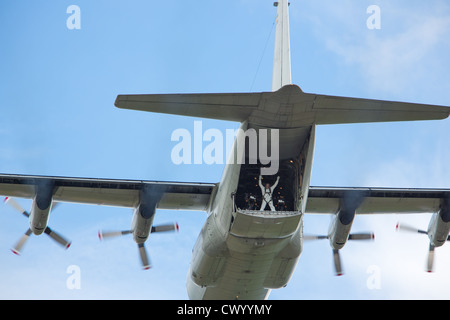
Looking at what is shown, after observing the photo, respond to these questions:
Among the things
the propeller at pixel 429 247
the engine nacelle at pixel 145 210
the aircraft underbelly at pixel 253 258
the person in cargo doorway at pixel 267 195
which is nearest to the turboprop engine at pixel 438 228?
the propeller at pixel 429 247

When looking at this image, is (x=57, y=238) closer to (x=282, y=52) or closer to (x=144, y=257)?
(x=144, y=257)

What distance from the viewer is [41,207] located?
19.2 m

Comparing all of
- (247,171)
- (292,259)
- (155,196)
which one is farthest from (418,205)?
(155,196)

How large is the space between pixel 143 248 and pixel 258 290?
186 inches

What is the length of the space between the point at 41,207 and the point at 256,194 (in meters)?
7.87

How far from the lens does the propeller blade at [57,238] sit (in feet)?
66.2

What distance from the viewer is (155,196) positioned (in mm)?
19906

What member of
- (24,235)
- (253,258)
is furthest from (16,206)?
(253,258)

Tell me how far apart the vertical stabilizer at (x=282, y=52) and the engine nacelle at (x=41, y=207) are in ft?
29.1

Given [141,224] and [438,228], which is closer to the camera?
[141,224]

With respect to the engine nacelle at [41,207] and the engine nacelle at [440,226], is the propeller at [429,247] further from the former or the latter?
the engine nacelle at [41,207]

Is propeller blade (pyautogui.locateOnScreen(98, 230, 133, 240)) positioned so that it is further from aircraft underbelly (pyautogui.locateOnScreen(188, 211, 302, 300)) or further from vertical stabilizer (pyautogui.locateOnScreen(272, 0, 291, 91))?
vertical stabilizer (pyautogui.locateOnScreen(272, 0, 291, 91))

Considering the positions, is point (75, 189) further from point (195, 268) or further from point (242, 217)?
point (242, 217)

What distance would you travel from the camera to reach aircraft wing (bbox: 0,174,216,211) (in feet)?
62.7
